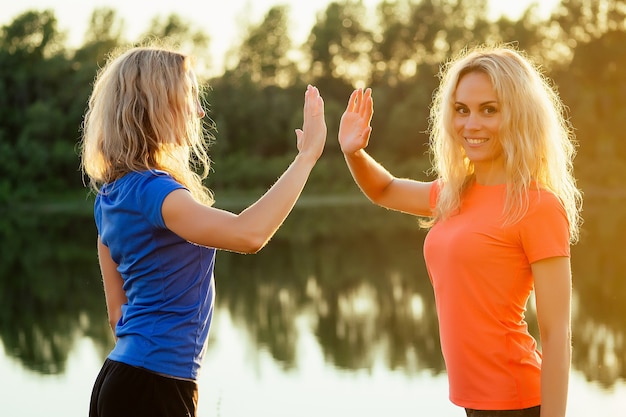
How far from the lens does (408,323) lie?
13.1 meters

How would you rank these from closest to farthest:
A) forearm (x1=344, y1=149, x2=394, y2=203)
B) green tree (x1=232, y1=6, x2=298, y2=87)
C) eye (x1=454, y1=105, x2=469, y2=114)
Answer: eye (x1=454, y1=105, x2=469, y2=114) < forearm (x1=344, y1=149, x2=394, y2=203) < green tree (x1=232, y1=6, x2=298, y2=87)

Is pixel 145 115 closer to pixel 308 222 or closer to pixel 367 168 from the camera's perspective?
pixel 367 168

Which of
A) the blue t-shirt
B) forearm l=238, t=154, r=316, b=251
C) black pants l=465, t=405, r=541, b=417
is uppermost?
forearm l=238, t=154, r=316, b=251

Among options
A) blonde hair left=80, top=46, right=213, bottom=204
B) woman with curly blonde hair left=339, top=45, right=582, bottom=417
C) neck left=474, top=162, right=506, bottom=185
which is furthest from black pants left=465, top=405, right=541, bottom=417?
blonde hair left=80, top=46, right=213, bottom=204

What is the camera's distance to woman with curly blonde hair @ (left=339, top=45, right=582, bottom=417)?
7.48ft

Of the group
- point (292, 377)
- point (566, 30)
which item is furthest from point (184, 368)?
point (566, 30)

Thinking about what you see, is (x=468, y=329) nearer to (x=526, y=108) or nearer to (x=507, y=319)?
(x=507, y=319)

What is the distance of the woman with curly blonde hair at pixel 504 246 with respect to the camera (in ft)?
7.48

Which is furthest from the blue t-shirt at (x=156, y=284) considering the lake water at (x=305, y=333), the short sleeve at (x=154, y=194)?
the lake water at (x=305, y=333)

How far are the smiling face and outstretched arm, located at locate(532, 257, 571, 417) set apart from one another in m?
0.31

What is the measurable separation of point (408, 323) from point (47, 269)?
9.60 m

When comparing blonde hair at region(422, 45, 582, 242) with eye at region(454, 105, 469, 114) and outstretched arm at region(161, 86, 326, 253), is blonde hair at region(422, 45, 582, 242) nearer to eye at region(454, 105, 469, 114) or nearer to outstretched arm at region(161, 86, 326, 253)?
eye at region(454, 105, 469, 114)

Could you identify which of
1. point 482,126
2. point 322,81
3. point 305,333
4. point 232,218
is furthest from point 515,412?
point 322,81

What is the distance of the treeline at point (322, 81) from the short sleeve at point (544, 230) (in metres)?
33.8
